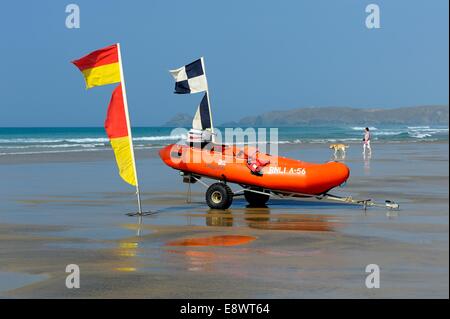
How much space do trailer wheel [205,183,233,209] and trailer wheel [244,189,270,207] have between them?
840 mm

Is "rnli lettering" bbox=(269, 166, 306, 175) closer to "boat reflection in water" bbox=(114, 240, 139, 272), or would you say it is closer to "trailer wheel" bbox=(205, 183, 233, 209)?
"trailer wheel" bbox=(205, 183, 233, 209)

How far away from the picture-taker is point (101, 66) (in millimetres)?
15430

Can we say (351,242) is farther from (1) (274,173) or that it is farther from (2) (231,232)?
(1) (274,173)

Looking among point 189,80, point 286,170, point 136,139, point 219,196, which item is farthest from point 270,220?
point 136,139

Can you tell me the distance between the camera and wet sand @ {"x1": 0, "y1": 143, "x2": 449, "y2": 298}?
9.33 m

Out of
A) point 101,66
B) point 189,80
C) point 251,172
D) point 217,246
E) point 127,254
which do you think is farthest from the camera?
point 189,80

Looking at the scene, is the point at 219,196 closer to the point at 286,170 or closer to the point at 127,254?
the point at 286,170

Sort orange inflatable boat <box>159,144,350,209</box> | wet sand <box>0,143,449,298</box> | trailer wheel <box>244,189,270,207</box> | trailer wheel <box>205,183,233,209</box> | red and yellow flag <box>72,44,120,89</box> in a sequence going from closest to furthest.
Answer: wet sand <box>0,143,449,298</box>, red and yellow flag <box>72,44,120,89</box>, orange inflatable boat <box>159,144,350,209</box>, trailer wheel <box>205,183,233,209</box>, trailer wheel <box>244,189,270,207</box>

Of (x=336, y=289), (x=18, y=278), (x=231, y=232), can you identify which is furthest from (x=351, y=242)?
(x=18, y=278)

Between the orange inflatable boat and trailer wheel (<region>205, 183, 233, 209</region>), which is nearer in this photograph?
the orange inflatable boat

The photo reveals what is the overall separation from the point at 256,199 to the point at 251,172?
1.00m

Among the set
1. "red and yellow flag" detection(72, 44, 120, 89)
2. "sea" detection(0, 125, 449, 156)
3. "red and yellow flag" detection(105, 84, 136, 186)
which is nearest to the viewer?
"red and yellow flag" detection(72, 44, 120, 89)

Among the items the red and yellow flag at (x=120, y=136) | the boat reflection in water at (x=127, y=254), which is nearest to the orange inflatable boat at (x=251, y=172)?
the red and yellow flag at (x=120, y=136)

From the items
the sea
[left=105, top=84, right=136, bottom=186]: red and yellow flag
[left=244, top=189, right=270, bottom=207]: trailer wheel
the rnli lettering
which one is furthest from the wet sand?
the sea
